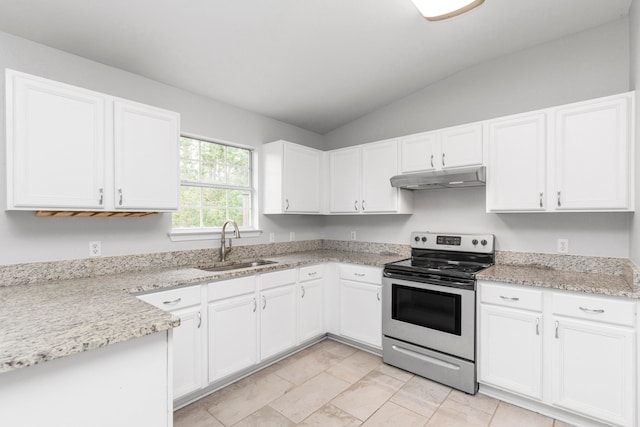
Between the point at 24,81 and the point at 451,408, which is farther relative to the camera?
the point at 451,408

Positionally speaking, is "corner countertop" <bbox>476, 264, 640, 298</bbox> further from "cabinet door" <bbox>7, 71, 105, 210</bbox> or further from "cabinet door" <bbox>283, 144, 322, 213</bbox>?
"cabinet door" <bbox>7, 71, 105, 210</bbox>

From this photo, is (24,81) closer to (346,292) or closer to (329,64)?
(329,64)

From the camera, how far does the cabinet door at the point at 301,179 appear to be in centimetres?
346

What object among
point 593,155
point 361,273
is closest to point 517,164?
point 593,155

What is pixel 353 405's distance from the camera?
2254 millimetres

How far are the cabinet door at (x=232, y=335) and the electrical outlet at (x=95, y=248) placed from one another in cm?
92

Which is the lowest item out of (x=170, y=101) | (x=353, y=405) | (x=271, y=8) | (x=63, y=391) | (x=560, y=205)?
(x=353, y=405)

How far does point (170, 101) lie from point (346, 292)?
246 cm

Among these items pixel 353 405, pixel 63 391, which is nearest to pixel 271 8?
pixel 63 391

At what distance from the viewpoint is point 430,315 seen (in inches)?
102

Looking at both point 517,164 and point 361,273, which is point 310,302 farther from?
point 517,164

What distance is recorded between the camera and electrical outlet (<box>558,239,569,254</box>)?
8.40 ft

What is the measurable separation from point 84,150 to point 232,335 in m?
1.66

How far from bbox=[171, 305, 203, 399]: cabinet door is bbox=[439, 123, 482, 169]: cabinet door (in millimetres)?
2475
